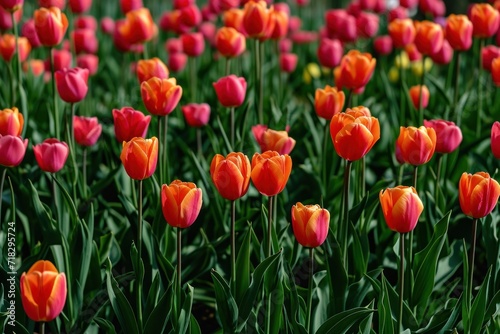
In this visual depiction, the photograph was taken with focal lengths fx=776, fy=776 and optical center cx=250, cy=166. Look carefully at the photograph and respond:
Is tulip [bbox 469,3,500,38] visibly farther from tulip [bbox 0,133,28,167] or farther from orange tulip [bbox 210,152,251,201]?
tulip [bbox 0,133,28,167]

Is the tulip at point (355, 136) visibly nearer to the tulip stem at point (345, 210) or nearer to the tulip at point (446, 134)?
the tulip stem at point (345, 210)

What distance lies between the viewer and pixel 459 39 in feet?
9.96

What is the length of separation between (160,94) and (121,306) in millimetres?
689

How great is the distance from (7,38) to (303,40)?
235 cm

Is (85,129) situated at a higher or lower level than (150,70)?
lower

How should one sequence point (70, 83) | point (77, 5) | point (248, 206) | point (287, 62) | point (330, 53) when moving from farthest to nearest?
point (287, 62)
point (77, 5)
point (330, 53)
point (248, 206)
point (70, 83)

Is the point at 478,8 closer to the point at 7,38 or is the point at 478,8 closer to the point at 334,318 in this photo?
the point at 334,318

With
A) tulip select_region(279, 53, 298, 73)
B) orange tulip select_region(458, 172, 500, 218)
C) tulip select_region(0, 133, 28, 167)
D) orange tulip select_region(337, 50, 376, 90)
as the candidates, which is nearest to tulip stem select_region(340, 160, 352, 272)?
orange tulip select_region(458, 172, 500, 218)

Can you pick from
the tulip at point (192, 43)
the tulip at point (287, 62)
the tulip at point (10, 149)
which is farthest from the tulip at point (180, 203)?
the tulip at point (287, 62)

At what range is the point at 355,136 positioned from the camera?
1.91 meters

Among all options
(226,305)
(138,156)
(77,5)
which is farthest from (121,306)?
(77,5)

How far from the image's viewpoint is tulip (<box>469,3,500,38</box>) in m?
3.15

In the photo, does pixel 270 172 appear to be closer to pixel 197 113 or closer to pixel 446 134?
pixel 446 134

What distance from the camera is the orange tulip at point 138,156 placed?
1909mm
